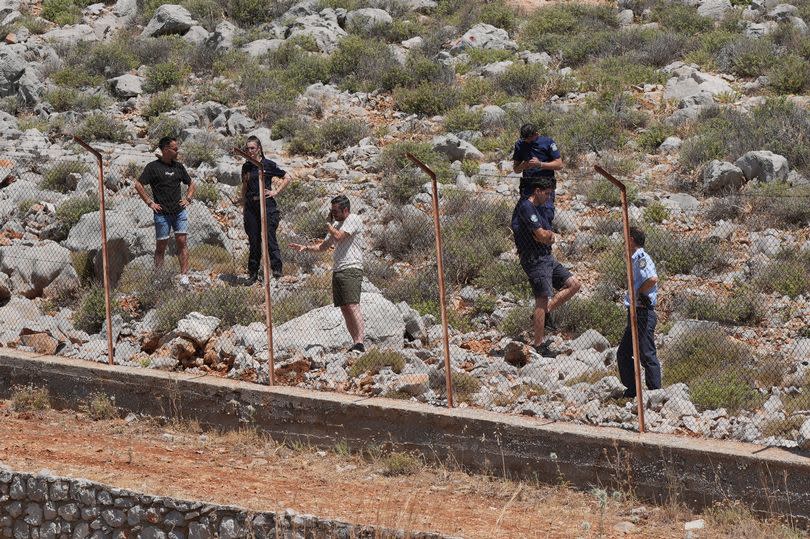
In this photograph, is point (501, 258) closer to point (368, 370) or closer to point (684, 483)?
point (368, 370)

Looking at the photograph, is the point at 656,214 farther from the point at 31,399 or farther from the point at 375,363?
the point at 31,399

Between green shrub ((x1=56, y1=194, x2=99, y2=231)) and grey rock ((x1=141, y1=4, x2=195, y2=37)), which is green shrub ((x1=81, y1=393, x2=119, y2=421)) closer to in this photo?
green shrub ((x1=56, y1=194, x2=99, y2=231))

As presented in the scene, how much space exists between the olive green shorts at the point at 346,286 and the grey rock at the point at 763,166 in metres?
7.60

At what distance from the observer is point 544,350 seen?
12102mm

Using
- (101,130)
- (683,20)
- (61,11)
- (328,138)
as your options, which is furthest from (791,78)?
(61,11)

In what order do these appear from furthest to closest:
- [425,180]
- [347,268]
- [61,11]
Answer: [61,11], [425,180], [347,268]

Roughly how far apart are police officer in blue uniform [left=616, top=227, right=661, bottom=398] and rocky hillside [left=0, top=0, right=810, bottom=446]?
25 centimetres

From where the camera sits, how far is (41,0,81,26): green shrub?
31.0 meters

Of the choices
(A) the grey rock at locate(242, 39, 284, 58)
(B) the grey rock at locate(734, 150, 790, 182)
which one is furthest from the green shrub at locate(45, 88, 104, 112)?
(B) the grey rock at locate(734, 150, 790, 182)

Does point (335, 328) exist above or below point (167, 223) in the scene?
below

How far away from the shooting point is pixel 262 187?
36.8 feet

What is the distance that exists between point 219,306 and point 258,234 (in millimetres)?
1515

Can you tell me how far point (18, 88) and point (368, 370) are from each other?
16439 millimetres

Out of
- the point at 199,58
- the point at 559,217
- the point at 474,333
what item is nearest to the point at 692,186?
the point at 559,217
